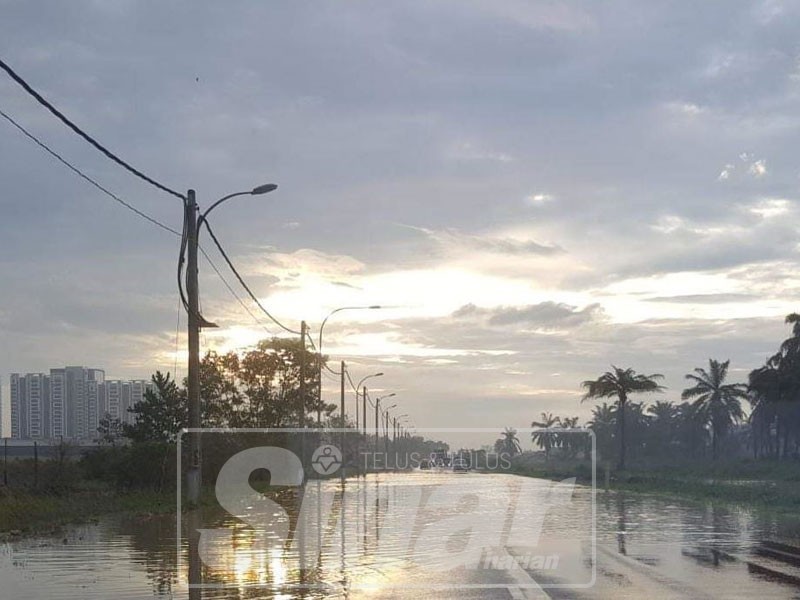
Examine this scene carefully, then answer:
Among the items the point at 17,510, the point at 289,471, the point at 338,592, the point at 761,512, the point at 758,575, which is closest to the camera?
the point at 338,592

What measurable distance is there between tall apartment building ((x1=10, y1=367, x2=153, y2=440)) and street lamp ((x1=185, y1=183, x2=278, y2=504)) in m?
80.3

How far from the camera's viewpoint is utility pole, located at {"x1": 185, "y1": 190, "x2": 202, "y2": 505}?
28.7m

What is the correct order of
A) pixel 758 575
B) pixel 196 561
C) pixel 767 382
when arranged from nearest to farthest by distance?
pixel 758 575 → pixel 196 561 → pixel 767 382

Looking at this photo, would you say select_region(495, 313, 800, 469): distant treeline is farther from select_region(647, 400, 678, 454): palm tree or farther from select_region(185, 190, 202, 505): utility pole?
select_region(185, 190, 202, 505): utility pole

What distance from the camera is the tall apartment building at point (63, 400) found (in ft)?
360

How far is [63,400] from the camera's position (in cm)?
11175

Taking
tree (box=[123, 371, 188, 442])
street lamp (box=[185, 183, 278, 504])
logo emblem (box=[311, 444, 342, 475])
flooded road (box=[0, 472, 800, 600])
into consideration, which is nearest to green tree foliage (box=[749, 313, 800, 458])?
logo emblem (box=[311, 444, 342, 475])

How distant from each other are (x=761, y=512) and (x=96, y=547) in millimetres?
22197

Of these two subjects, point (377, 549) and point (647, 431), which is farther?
point (647, 431)

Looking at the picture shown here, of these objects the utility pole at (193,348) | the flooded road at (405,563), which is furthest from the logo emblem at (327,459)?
the flooded road at (405,563)

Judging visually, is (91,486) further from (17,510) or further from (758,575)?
(758,575)

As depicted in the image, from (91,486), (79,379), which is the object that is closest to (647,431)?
(79,379)

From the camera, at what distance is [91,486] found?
4128cm

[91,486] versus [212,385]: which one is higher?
[212,385]
